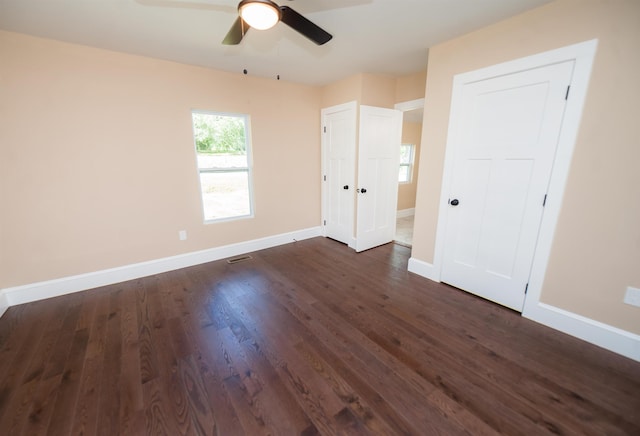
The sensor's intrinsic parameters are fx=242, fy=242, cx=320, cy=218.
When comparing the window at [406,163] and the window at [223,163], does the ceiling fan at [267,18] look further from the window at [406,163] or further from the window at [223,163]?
the window at [406,163]

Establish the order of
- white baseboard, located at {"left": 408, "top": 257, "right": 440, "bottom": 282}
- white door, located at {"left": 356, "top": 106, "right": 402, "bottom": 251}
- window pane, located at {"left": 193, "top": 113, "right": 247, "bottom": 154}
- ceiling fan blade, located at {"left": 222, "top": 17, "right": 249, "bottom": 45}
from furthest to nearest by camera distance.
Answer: white door, located at {"left": 356, "top": 106, "right": 402, "bottom": 251} < window pane, located at {"left": 193, "top": 113, "right": 247, "bottom": 154} < white baseboard, located at {"left": 408, "top": 257, "right": 440, "bottom": 282} < ceiling fan blade, located at {"left": 222, "top": 17, "right": 249, "bottom": 45}

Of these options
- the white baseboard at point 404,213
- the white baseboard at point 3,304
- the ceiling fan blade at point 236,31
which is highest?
the ceiling fan blade at point 236,31

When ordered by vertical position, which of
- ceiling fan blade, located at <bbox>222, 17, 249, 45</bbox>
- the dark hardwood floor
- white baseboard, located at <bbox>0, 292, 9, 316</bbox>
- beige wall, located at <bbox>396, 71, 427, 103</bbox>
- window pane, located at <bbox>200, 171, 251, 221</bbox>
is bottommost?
the dark hardwood floor

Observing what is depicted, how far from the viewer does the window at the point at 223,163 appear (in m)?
3.30

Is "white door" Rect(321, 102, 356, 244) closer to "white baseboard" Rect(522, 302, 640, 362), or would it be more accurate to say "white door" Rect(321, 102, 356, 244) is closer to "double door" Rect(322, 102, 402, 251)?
"double door" Rect(322, 102, 402, 251)

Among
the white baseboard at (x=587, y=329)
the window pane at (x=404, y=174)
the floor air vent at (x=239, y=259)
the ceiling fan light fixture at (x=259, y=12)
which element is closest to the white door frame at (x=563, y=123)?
the white baseboard at (x=587, y=329)

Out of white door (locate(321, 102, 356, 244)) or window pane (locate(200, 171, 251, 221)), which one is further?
white door (locate(321, 102, 356, 244))

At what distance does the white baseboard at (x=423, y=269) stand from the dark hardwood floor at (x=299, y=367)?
0.74 ft

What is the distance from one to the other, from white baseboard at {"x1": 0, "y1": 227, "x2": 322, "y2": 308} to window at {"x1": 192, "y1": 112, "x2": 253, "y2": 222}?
19.9 inches

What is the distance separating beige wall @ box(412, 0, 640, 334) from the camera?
1.65 meters

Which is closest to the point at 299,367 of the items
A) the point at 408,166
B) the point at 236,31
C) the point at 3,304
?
the point at 236,31

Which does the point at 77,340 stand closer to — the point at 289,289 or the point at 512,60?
the point at 289,289

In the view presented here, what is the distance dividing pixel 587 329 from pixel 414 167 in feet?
15.7

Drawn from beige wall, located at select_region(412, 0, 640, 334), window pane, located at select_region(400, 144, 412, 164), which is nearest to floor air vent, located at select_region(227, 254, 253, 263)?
beige wall, located at select_region(412, 0, 640, 334)
